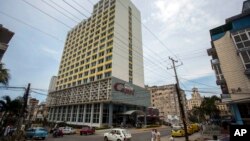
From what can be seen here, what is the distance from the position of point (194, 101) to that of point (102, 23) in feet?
385

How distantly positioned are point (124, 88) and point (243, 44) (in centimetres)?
3130

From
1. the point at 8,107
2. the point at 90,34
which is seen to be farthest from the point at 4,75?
the point at 90,34

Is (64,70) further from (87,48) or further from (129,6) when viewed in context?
(129,6)

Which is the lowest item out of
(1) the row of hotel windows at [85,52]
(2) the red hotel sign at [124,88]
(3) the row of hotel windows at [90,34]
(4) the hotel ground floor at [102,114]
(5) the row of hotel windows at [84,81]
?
(4) the hotel ground floor at [102,114]

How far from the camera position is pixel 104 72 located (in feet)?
160

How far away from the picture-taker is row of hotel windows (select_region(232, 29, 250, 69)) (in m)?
22.3

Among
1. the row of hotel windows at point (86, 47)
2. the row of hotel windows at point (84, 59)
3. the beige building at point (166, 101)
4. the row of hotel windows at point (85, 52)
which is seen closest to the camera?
the row of hotel windows at point (84, 59)

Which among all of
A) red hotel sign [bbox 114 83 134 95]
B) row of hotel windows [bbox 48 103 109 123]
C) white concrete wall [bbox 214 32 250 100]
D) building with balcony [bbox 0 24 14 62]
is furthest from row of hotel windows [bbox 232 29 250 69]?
row of hotel windows [bbox 48 103 109 123]

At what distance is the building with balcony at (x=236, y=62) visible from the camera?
→ 71.9 ft

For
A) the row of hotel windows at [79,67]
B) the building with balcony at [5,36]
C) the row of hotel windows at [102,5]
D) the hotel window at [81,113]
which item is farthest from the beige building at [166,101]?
the building with balcony at [5,36]

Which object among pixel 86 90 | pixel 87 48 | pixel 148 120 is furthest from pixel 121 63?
pixel 148 120

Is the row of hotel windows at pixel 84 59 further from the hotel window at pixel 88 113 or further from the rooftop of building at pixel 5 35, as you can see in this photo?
the rooftop of building at pixel 5 35

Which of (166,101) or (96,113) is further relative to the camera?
(166,101)

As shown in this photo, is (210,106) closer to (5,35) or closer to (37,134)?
(37,134)
